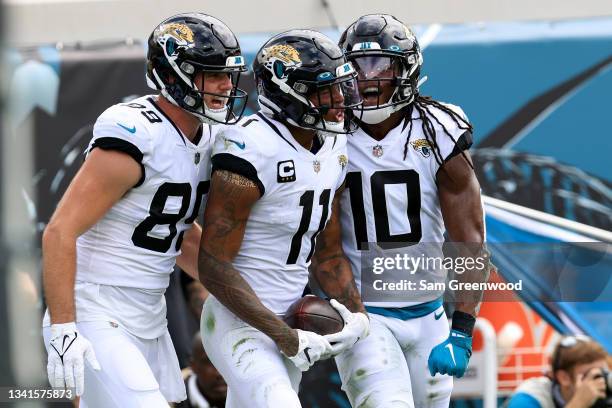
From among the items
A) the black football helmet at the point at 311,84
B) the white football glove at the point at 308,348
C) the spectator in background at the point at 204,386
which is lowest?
the spectator in background at the point at 204,386

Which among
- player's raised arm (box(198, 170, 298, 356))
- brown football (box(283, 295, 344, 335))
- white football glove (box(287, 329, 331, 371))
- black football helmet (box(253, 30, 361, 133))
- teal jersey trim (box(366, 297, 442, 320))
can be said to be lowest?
teal jersey trim (box(366, 297, 442, 320))

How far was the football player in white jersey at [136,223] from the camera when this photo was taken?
4.28m

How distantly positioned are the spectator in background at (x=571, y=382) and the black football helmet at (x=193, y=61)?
2.32 m

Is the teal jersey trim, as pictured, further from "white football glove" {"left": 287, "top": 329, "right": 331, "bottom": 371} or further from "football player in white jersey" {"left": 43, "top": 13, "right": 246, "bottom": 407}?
"football player in white jersey" {"left": 43, "top": 13, "right": 246, "bottom": 407}

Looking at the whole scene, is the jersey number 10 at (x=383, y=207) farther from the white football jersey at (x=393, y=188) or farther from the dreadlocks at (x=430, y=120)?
the dreadlocks at (x=430, y=120)

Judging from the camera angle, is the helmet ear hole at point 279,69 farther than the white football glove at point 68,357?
Yes

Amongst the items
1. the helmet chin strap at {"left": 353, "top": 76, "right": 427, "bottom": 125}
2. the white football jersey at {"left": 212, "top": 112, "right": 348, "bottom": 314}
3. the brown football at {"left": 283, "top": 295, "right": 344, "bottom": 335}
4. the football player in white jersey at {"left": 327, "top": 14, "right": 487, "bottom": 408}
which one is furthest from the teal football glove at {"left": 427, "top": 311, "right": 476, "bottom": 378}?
the helmet chin strap at {"left": 353, "top": 76, "right": 427, "bottom": 125}

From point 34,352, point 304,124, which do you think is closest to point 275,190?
point 304,124

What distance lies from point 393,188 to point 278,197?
519mm

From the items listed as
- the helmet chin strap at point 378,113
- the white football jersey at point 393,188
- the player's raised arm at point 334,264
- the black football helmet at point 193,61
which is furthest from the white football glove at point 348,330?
the black football helmet at point 193,61

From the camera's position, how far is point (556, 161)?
6.59m

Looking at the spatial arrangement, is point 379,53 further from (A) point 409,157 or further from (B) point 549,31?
(B) point 549,31

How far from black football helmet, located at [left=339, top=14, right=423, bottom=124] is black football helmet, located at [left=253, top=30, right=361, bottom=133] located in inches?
6.2

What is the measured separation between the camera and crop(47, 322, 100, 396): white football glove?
4207 mm
